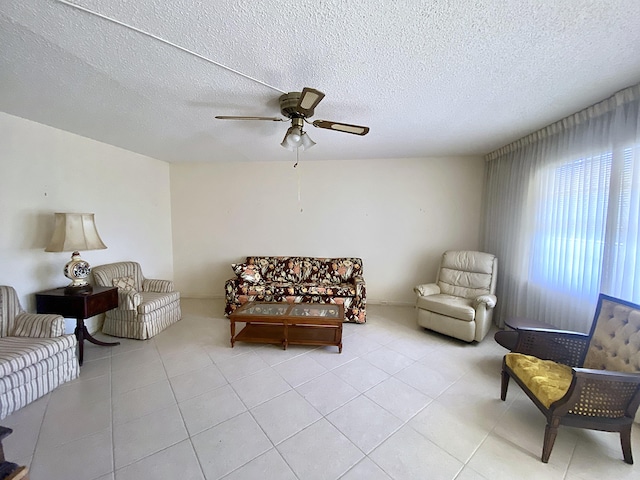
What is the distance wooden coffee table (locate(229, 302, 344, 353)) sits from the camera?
2.68m

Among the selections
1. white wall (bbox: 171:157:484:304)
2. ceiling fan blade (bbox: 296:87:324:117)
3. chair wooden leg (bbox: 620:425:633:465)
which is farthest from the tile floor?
ceiling fan blade (bbox: 296:87:324:117)

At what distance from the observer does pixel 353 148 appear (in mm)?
3498

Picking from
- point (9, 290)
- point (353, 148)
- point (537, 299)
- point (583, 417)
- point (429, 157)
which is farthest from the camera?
point (429, 157)

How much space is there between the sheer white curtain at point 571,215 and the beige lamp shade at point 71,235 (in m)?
4.78

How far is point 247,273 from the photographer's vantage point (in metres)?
3.85

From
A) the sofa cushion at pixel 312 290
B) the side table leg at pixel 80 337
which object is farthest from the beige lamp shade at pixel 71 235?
the sofa cushion at pixel 312 290

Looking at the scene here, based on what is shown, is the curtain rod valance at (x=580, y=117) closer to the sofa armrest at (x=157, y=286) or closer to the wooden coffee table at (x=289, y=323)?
the wooden coffee table at (x=289, y=323)

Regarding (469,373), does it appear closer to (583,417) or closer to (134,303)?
(583,417)

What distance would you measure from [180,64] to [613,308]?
3.43 meters

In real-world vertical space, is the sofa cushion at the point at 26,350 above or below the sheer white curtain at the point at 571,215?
below

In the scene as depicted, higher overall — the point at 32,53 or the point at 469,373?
the point at 32,53

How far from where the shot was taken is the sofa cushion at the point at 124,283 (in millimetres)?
3021

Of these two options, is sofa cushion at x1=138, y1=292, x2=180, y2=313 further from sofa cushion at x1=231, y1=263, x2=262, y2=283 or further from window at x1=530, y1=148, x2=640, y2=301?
window at x1=530, y1=148, x2=640, y2=301

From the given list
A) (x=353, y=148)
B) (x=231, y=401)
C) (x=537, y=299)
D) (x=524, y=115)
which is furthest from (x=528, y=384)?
(x=353, y=148)
